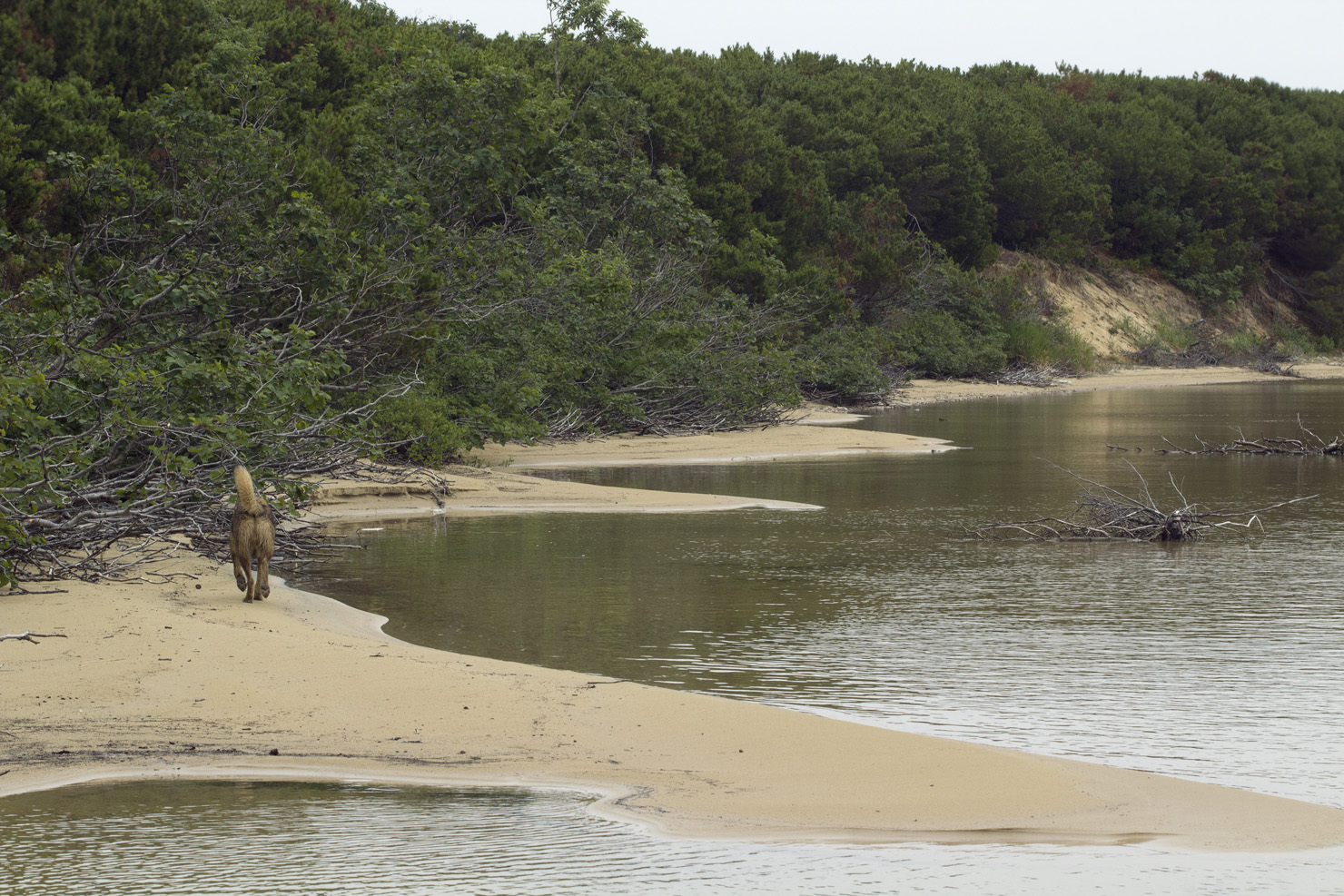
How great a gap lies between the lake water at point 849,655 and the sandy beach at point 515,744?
0.27 meters

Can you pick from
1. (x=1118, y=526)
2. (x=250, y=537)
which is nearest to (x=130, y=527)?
(x=250, y=537)

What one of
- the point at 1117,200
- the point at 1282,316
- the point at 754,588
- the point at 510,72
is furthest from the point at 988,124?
the point at 754,588

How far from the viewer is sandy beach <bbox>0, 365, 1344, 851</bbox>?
→ 5609mm

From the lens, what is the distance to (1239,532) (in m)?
14.7

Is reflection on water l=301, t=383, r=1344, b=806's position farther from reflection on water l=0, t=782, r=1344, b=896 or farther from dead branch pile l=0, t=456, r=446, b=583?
reflection on water l=0, t=782, r=1344, b=896

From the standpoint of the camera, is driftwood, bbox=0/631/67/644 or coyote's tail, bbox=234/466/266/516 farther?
coyote's tail, bbox=234/466/266/516

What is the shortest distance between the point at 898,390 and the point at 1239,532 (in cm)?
A: 2658

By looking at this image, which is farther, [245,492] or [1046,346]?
[1046,346]

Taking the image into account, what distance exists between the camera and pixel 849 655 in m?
9.02

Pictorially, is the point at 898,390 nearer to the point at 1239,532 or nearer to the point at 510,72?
the point at 510,72

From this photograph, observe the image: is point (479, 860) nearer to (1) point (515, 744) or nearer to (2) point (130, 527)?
(1) point (515, 744)

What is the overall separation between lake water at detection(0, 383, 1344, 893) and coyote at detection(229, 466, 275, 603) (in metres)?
0.97

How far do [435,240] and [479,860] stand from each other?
1549cm

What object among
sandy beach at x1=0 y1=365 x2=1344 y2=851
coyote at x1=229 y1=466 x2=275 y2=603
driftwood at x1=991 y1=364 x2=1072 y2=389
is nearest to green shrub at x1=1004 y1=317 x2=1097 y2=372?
driftwood at x1=991 y1=364 x2=1072 y2=389
